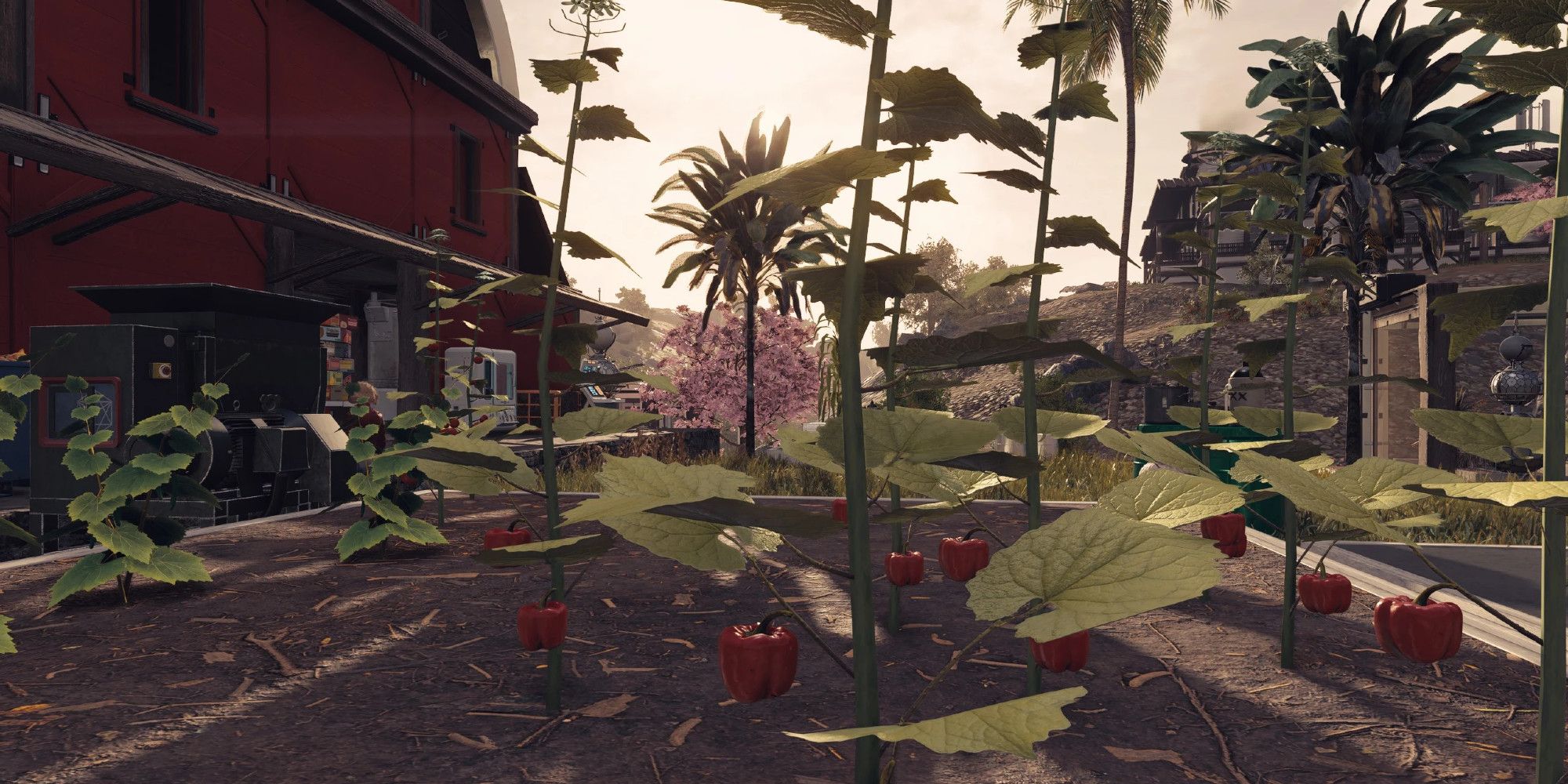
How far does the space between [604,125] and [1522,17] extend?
2.43 m

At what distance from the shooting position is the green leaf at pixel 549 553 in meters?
1.26

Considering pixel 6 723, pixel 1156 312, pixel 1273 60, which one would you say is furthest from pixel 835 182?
pixel 1156 312

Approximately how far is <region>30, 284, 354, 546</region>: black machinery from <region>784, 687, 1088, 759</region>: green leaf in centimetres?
571

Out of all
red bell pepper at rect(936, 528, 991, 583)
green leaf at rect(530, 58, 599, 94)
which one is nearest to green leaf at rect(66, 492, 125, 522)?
green leaf at rect(530, 58, 599, 94)

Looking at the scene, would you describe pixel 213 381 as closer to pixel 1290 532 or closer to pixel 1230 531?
pixel 1230 531

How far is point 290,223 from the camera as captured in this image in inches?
328

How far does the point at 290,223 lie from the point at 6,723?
261 inches

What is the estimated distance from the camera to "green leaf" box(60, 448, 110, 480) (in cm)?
410

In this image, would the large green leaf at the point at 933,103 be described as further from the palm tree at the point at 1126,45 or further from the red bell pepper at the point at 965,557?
the palm tree at the point at 1126,45

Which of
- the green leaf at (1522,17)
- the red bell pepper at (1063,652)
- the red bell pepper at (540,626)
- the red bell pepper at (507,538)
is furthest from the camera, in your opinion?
the red bell pepper at (507,538)

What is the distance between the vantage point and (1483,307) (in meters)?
1.85

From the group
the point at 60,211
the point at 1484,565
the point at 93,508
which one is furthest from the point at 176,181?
the point at 1484,565

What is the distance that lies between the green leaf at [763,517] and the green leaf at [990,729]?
24 cm

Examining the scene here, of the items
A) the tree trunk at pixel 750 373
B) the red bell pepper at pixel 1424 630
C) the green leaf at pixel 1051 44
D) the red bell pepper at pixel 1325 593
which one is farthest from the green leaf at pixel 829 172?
the tree trunk at pixel 750 373
